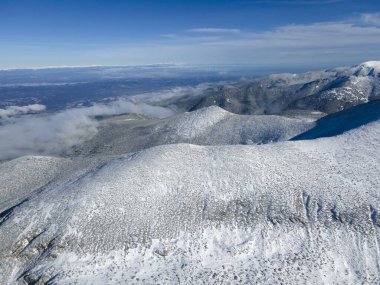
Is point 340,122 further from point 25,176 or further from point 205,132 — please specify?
point 25,176

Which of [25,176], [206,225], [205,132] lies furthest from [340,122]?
[25,176]

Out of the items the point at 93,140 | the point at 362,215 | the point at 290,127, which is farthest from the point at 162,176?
the point at 93,140

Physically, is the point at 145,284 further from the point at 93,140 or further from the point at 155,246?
the point at 93,140

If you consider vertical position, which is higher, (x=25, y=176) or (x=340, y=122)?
(x=340, y=122)

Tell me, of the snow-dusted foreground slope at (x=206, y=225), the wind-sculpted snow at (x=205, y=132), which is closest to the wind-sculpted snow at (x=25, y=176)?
the snow-dusted foreground slope at (x=206, y=225)

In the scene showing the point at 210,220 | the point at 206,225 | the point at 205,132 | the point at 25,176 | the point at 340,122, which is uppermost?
the point at 340,122

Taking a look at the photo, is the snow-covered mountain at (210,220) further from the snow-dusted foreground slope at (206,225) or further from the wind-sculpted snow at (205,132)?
the wind-sculpted snow at (205,132)

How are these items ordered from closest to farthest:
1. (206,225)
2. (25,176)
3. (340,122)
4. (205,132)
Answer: (206,225), (25,176), (340,122), (205,132)
